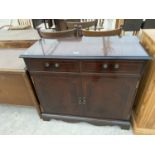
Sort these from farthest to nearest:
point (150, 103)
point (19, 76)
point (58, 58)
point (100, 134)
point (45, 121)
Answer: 1. point (45, 121)
2. point (100, 134)
3. point (19, 76)
4. point (150, 103)
5. point (58, 58)

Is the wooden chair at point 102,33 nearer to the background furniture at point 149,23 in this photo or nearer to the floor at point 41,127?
the floor at point 41,127

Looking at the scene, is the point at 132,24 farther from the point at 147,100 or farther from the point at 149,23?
the point at 147,100

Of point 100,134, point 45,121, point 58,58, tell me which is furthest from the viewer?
point 45,121

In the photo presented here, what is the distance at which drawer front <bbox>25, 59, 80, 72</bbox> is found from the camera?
915mm

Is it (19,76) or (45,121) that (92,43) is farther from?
(45,121)

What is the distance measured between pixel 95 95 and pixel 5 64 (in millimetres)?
833

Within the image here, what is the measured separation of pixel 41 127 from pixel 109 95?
2.61 ft

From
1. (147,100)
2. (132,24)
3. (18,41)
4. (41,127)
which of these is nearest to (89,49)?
(147,100)

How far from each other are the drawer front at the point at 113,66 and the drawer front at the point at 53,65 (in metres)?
0.07

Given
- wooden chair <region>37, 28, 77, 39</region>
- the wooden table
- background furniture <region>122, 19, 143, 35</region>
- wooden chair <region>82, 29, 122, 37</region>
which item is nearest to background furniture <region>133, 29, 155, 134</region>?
wooden chair <region>82, 29, 122, 37</region>

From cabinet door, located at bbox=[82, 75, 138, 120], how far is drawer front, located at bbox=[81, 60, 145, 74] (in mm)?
55

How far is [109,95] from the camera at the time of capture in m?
1.06

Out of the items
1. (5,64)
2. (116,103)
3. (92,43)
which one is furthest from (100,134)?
(5,64)
